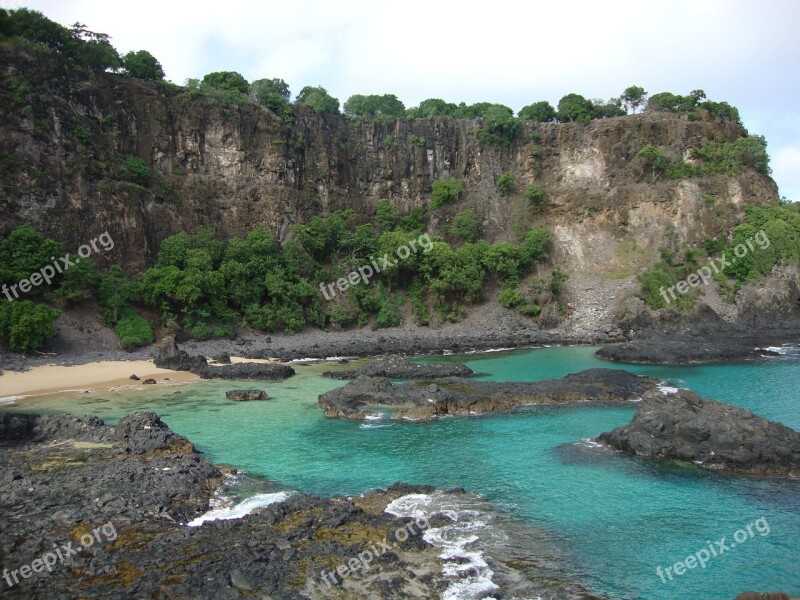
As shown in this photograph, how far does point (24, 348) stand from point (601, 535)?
35.1 meters

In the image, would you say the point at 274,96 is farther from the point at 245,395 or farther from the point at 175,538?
the point at 175,538

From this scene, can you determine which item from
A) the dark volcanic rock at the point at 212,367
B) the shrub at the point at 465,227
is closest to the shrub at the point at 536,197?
the shrub at the point at 465,227

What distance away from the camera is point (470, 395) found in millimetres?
28109

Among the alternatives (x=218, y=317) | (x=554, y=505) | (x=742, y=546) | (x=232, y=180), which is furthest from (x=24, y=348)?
(x=742, y=546)

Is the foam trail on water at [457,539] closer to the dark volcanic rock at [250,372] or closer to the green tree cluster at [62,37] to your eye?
the dark volcanic rock at [250,372]

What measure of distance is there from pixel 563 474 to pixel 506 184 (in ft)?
182

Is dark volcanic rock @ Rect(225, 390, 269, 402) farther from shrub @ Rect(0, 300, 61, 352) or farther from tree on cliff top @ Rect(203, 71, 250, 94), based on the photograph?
tree on cliff top @ Rect(203, 71, 250, 94)

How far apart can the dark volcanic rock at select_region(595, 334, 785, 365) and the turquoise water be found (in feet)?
27.8

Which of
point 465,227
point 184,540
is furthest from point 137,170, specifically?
point 184,540

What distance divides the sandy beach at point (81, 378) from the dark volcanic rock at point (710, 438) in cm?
2511

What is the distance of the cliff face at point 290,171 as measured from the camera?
46.6m

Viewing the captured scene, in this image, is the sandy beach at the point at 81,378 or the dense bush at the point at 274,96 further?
the dense bush at the point at 274,96

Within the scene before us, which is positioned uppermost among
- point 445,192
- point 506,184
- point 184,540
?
point 506,184

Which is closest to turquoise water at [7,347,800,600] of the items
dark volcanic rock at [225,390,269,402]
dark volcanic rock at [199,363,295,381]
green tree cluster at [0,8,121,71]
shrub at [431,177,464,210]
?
dark volcanic rock at [225,390,269,402]
